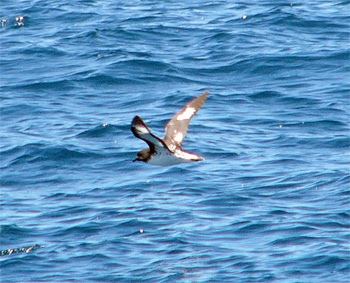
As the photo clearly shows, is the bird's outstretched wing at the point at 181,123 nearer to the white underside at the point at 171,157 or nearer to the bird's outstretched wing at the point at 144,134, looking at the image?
the white underside at the point at 171,157

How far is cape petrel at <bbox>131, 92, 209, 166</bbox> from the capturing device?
9.27 meters

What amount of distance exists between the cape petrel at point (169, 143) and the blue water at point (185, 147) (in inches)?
80.6

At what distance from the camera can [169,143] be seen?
10.7 m


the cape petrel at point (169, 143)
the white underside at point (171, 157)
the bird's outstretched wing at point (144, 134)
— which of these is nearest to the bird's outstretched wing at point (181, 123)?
the cape petrel at point (169, 143)

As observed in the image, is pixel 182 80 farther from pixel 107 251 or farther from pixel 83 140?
pixel 107 251

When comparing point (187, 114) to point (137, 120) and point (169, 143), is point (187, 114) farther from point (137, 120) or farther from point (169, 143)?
point (137, 120)

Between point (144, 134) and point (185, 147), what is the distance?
6446 mm

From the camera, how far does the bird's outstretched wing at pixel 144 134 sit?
8922mm

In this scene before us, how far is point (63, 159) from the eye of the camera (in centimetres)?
1562

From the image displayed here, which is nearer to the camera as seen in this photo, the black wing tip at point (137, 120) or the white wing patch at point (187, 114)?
the black wing tip at point (137, 120)

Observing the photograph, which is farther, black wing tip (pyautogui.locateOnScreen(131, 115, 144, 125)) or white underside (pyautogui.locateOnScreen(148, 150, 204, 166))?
white underside (pyautogui.locateOnScreen(148, 150, 204, 166))

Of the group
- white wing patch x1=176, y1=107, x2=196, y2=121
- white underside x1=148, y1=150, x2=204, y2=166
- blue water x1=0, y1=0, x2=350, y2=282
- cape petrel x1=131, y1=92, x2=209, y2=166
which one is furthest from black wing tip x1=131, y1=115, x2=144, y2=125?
blue water x1=0, y1=0, x2=350, y2=282

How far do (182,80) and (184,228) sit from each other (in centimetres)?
644

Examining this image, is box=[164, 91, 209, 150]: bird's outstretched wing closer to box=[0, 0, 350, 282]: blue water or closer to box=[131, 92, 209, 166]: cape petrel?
box=[131, 92, 209, 166]: cape petrel
